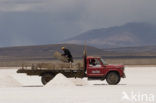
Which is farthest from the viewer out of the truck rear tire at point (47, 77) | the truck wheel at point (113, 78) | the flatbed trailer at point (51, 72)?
the truck rear tire at point (47, 77)

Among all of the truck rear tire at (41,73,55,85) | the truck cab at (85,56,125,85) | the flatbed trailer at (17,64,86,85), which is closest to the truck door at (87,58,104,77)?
the truck cab at (85,56,125,85)

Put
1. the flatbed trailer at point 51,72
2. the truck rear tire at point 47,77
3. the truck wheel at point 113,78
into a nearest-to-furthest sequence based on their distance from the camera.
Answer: the flatbed trailer at point 51,72, the truck wheel at point 113,78, the truck rear tire at point 47,77

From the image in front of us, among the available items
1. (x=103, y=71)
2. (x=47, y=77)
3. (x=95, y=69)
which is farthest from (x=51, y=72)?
(x=103, y=71)

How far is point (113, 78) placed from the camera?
97.8 feet

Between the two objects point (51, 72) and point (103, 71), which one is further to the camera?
point (51, 72)

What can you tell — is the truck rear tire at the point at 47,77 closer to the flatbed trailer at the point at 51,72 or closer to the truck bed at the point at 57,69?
the flatbed trailer at the point at 51,72

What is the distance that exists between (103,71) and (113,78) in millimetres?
831

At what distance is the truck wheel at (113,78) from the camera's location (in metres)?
29.6

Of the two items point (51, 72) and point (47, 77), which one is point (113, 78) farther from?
point (47, 77)

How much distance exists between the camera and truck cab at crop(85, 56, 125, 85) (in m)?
29.6

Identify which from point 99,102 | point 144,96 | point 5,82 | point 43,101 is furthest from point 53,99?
point 5,82

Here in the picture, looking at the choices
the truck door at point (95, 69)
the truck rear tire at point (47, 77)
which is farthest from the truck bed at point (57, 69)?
the truck door at point (95, 69)

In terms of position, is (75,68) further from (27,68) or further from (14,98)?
(14,98)

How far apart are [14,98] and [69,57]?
933 centimetres
